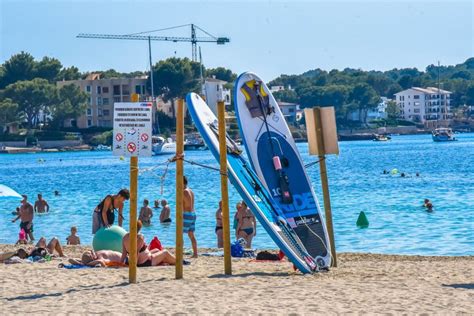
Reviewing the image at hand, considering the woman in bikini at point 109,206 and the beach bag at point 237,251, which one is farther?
the beach bag at point 237,251

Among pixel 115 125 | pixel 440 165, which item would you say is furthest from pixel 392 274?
pixel 440 165

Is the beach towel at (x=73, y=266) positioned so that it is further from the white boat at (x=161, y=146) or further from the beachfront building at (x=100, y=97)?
the beachfront building at (x=100, y=97)

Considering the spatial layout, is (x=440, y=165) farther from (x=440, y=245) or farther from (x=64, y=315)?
(x=64, y=315)

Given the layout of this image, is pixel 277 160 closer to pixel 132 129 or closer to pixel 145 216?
pixel 132 129

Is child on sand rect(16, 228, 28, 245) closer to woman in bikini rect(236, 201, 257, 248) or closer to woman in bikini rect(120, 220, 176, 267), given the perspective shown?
woman in bikini rect(236, 201, 257, 248)

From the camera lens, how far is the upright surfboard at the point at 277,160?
1511 cm

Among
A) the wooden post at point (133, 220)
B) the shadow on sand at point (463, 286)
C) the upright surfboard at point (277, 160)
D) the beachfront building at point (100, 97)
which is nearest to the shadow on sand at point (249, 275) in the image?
the upright surfboard at point (277, 160)

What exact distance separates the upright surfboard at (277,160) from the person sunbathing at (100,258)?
235 centimetres

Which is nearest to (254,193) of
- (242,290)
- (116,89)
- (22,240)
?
(242,290)

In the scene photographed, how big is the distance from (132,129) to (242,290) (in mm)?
2389

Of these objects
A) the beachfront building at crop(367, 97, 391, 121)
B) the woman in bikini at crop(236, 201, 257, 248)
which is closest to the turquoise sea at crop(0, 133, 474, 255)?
the woman in bikini at crop(236, 201, 257, 248)

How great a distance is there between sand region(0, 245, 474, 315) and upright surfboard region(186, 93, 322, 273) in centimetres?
32

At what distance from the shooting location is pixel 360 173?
65.5 metres

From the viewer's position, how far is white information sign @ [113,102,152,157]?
42.9 ft
